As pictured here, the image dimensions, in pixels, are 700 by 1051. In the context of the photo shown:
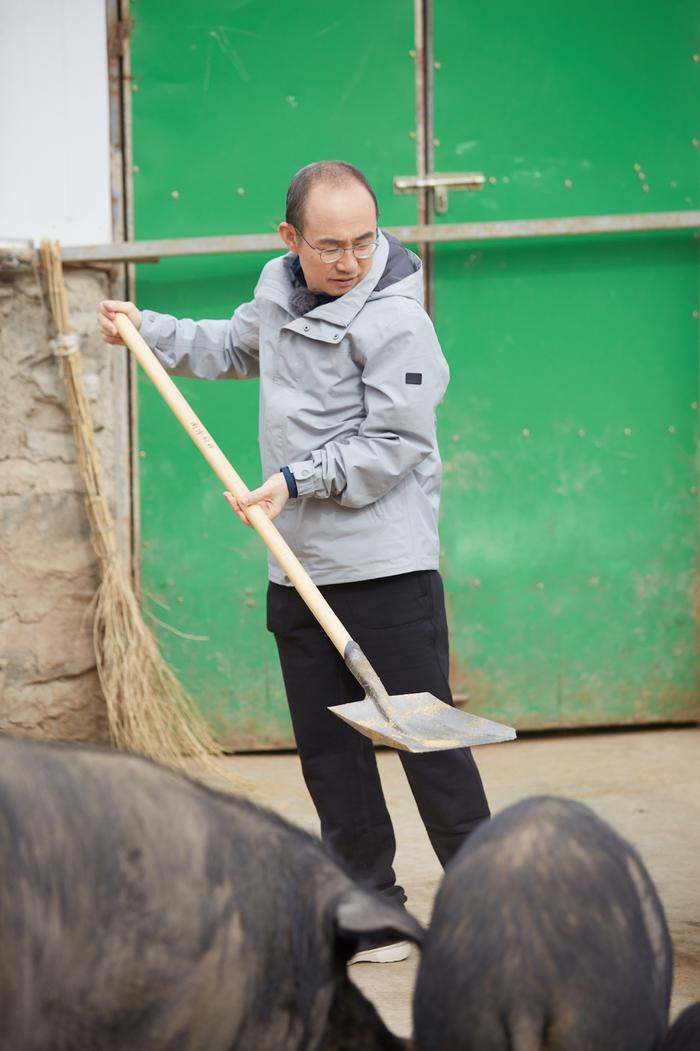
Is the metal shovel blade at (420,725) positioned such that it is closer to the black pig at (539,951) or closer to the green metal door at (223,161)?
the black pig at (539,951)

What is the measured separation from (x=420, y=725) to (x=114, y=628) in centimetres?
222

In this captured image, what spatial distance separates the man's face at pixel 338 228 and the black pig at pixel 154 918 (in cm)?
166

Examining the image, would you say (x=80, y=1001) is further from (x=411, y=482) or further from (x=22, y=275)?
(x=22, y=275)

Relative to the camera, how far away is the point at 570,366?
220 inches

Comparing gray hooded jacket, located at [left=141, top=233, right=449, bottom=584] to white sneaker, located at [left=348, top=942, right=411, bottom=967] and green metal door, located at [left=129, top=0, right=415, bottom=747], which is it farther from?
green metal door, located at [left=129, top=0, right=415, bottom=747]

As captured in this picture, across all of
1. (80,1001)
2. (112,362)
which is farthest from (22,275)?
(80,1001)

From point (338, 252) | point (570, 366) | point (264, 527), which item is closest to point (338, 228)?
point (338, 252)

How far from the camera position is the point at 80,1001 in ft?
5.95

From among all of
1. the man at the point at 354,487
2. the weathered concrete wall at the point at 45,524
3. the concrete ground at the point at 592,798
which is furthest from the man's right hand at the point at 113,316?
the concrete ground at the point at 592,798

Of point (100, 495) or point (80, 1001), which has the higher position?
point (100, 495)

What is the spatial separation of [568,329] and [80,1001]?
4.22m

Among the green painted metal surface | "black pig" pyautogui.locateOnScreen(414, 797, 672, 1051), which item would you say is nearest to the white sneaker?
"black pig" pyautogui.locateOnScreen(414, 797, 672, 1051)

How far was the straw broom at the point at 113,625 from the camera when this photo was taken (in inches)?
201

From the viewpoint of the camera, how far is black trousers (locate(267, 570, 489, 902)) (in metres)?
3.43
